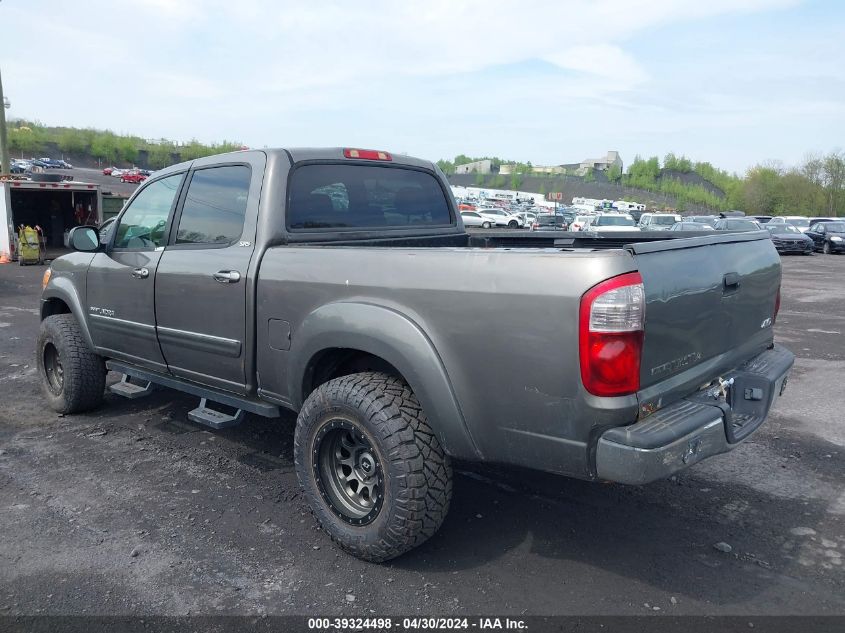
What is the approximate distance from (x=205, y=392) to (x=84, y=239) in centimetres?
153

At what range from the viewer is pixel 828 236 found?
89.3ft

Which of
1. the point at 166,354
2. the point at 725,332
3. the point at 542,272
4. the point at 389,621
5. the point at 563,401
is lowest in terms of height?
the point at 389,621

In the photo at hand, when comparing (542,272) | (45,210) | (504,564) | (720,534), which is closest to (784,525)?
(720,534)

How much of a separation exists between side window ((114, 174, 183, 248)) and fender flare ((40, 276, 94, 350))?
0.65 m

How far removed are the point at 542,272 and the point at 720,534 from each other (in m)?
1.93

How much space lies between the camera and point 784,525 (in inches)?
142

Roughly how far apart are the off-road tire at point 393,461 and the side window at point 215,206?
1.32m

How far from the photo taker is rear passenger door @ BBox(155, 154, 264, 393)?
12.4 feet

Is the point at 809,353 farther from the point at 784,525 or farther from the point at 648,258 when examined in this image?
the point at 648,258

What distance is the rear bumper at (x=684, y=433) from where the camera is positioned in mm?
2527

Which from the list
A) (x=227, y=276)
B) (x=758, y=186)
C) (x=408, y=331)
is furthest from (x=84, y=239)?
(x=758, y=186)

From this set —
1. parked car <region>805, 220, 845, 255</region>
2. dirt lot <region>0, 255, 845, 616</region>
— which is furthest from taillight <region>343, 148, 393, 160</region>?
parked car <region>805, 220, 845, 255</region>

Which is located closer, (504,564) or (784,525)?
(504,564)

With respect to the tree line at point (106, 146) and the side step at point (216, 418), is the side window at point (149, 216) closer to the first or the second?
the side step at point (216, 418)
